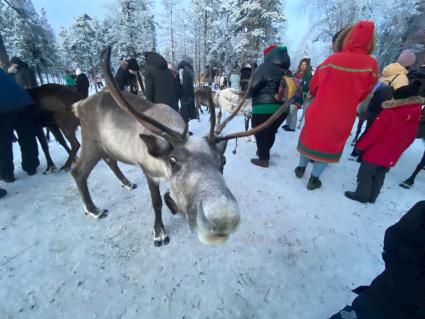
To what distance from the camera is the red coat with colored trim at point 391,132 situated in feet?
10.3

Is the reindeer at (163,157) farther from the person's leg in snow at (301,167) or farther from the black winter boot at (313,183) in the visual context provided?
the person's leg in snow at (301,167)

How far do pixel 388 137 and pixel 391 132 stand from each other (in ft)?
0.27

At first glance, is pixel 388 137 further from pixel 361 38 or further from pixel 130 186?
pixel 130 186

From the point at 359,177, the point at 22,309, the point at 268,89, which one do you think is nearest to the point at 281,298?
the point at 22,309

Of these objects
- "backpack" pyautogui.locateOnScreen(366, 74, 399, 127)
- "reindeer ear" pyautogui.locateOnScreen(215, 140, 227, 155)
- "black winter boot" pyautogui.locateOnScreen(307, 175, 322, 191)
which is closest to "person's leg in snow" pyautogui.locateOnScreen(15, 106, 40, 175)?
"reindeer ear" pyautogui.locateOnScreen(215, 140, 227, 155)

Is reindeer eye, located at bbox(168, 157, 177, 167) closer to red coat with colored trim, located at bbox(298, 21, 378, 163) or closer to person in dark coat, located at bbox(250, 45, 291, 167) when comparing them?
red coat with colored trim, located at bbox(298, 21, 378, 163)

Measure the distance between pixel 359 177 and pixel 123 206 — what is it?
154 inches

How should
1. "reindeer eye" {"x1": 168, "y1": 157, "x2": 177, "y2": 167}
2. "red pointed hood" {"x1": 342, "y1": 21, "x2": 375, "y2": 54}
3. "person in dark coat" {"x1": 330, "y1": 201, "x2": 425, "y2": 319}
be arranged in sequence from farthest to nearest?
"red pointed hood" {"x1": 342, "y1": 21, "x2": 375, "y2": 54}, "reindeer eye" {"x1": 168, "y1": 157, "x2": 177, "y2": 167}, "person in dark coat" {"x1": 330, "y1": 201, "x2": 425, "y2": 319}

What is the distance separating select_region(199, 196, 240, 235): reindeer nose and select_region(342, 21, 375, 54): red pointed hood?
10.6ft

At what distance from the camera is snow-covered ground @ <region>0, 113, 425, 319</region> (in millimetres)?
1966

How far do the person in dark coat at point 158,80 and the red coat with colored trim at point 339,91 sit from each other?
114 inches

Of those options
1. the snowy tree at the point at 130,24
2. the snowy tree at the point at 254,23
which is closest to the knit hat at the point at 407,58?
the snowy tree at the point at 254,23

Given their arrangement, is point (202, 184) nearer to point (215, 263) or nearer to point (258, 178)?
point (215, 263)

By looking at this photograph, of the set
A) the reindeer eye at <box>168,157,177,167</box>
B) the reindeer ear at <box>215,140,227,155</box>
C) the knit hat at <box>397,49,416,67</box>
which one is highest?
the knit hat at <box>397,49,416,67</box>
